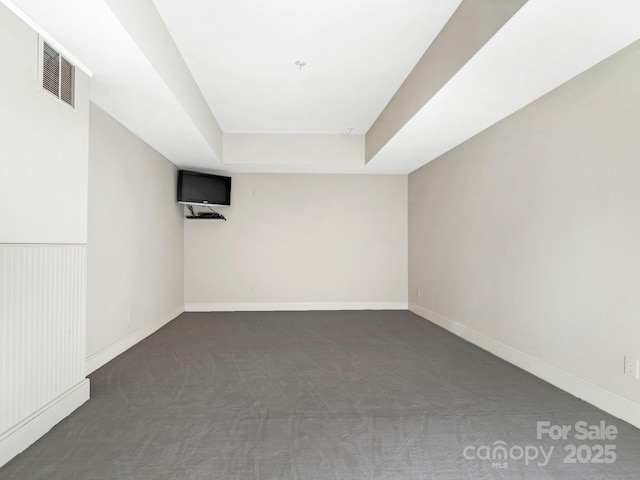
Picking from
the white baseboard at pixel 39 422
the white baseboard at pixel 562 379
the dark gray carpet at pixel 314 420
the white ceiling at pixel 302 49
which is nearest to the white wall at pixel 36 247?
the white baseboard at pixel 39 422

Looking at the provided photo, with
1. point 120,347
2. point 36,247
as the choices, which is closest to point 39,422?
point 36,247

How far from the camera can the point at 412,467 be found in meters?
1.86

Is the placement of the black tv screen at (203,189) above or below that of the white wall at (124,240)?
above

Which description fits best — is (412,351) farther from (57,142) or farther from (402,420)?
(57,142)

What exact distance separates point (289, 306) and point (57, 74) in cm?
487

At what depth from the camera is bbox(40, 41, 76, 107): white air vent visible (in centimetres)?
222

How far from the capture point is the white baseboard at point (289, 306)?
6406 mm

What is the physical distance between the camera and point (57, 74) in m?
2.33

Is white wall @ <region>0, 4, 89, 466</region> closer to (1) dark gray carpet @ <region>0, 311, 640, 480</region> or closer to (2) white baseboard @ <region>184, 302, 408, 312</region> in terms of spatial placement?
(1) dark gray carpet @ <region>0, 311, 640, 480</region>

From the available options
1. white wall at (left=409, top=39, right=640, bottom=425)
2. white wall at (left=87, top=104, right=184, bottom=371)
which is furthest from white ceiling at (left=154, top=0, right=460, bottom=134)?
white wall at (left=409, top=39, right=640, bottom=425)

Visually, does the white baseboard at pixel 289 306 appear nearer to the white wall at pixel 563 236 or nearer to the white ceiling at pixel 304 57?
the white wall at pixel 563 236

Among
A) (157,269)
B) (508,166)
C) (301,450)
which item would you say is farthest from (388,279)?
(301,450)

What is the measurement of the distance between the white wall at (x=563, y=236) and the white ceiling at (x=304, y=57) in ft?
0.81

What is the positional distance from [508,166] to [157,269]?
4.46 meters
